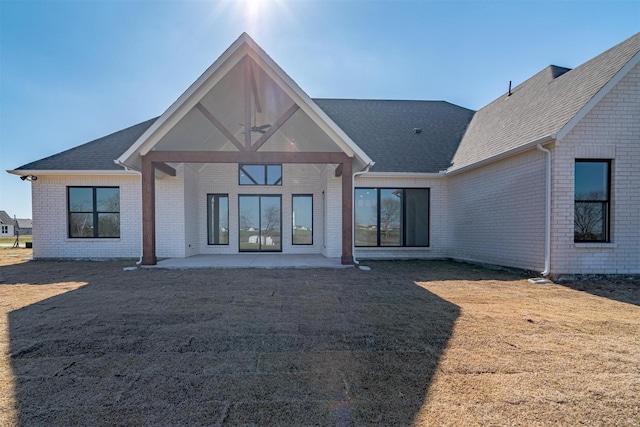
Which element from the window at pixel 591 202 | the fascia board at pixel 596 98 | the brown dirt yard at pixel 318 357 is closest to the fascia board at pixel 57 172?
the brown dirt yard at pixel 318 357

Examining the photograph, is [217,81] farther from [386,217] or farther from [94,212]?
[94,212]

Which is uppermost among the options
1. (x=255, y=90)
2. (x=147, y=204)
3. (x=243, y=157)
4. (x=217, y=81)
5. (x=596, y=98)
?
(x=255, y=90)

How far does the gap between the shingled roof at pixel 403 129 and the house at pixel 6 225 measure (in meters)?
80.0

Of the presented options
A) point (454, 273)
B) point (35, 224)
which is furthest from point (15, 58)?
point (454, 273)

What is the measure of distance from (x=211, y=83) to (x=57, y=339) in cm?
653

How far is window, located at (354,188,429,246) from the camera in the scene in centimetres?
1146

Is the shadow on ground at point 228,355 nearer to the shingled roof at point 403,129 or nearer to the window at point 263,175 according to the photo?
the shingled roof at point 403,129

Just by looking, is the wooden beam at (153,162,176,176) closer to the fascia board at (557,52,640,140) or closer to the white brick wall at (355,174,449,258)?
the white brick wall at (355,174,449,258)

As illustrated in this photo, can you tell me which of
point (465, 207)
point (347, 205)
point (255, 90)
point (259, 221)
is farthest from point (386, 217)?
point (255, 90)

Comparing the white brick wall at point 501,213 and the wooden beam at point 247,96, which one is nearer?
the white brick wall at point 501,213

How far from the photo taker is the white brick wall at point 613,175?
7199 mm

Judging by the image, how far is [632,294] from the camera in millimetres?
5879

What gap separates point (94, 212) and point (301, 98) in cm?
893

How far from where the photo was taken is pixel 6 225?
210ft
